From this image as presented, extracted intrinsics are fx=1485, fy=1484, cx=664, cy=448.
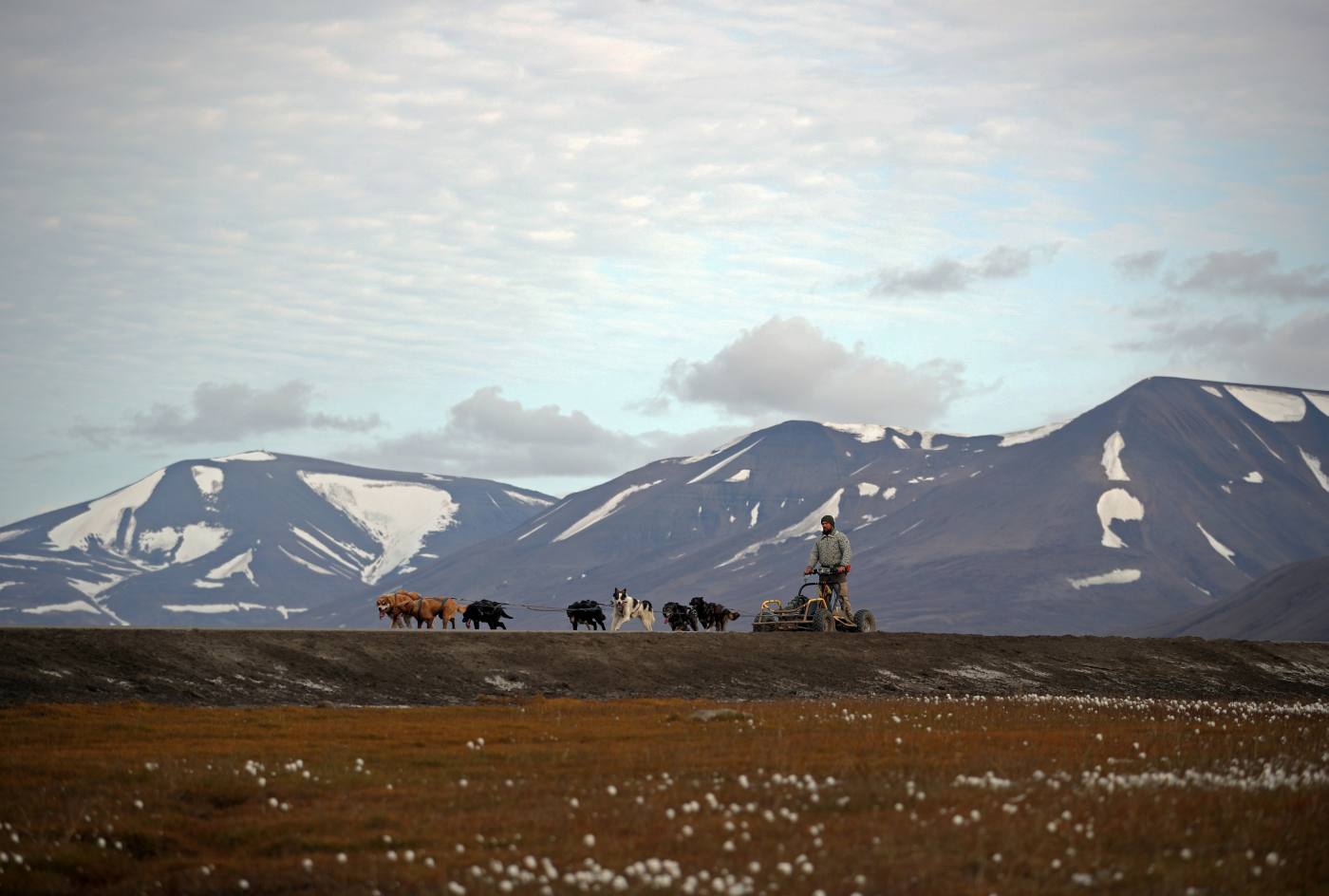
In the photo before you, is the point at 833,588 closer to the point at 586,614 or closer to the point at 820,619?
the point at 820,619

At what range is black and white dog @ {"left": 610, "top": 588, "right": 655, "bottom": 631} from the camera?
6231 cm

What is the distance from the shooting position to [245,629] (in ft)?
156

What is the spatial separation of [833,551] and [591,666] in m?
9.74

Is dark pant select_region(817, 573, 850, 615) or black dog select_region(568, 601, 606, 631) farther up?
dark pant select_region(817, 573, 850, 615)

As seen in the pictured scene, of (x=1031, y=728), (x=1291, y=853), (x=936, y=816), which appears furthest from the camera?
(x=1031, y=728)

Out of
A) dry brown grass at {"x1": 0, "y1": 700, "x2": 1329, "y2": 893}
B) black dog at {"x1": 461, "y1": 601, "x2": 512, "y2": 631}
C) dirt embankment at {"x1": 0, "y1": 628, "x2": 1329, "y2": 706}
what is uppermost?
black dog at {"x1": 461, "y1": 601, "x2": 512, "y2": 631}

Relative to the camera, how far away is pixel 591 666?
2024 inches

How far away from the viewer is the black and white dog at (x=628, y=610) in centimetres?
6231

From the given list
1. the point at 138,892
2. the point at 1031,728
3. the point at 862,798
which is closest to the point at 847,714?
the point at 1031,728

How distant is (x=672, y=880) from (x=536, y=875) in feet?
6.12

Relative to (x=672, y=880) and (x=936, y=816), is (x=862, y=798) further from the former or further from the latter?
(x=672, y=880)

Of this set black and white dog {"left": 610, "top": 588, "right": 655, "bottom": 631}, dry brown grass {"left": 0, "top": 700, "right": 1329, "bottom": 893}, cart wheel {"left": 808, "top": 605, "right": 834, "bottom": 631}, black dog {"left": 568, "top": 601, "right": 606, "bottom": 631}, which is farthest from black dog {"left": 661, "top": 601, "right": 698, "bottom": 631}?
dry brown grass {"left": 0, "top": 700, "right": 1329, "bottom": 893}

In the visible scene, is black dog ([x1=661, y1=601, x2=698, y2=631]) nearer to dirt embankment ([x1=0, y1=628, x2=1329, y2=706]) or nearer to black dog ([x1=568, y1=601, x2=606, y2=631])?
black dog ([x1=568, y1=601, x2=606, y2=631])

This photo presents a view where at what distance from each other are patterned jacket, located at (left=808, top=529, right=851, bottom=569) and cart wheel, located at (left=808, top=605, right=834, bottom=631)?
424 centimetres
